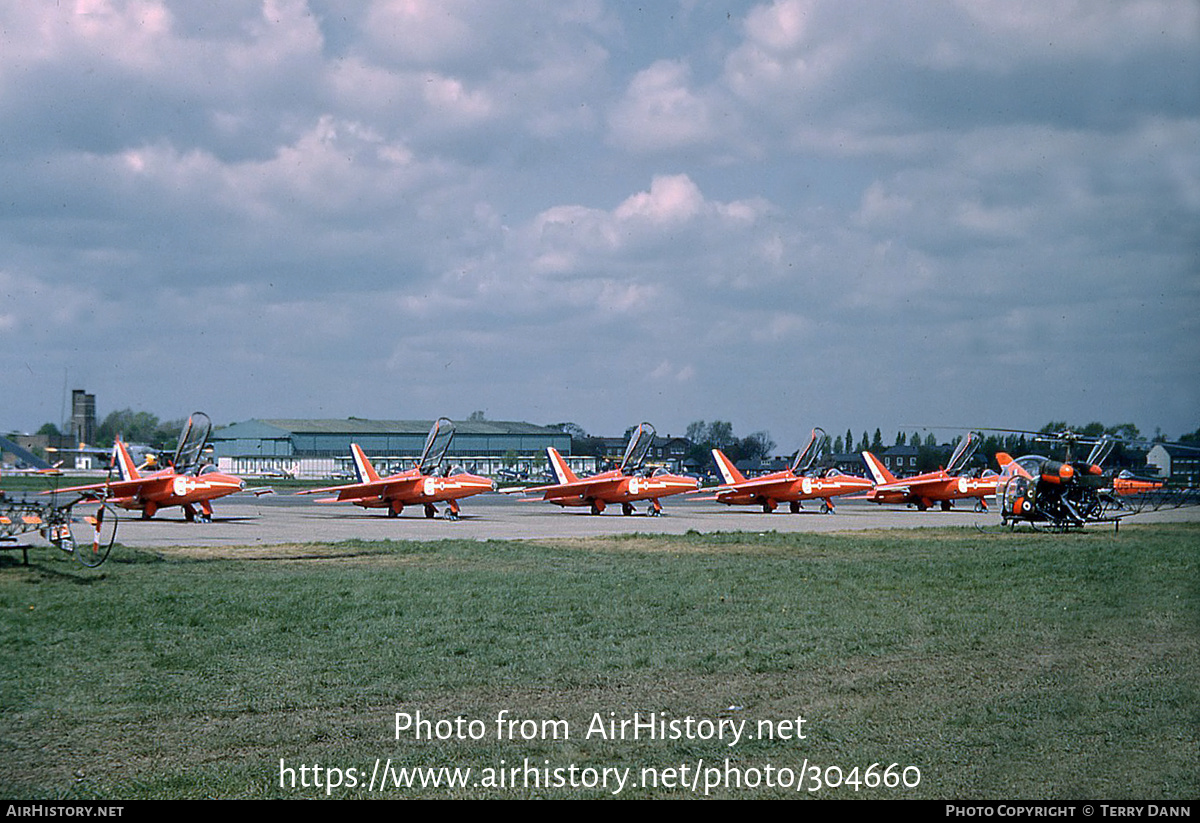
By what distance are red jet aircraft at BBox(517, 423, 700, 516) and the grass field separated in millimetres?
22183

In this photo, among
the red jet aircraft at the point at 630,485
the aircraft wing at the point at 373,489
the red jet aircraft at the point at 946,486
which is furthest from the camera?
the red jet aircraft at the point at 946,486

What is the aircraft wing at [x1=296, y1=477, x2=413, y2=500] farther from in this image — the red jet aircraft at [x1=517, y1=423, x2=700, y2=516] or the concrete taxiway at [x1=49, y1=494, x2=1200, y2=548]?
the red jet aircraft at [x1=517, y1=423, x2=700, y2=516]

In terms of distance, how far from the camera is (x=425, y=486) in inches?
1326

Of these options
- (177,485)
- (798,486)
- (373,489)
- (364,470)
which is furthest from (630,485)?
(177,485)

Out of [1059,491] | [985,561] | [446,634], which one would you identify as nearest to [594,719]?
[446,634]

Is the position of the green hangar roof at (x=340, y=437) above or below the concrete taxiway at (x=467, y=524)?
above

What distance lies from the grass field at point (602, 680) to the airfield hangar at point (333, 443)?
57.2m

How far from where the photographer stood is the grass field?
5.40 metres

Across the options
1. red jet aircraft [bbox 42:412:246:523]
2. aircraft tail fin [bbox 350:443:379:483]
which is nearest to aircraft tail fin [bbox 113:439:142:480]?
red jet aircraft [bbox 42:412:246:523]

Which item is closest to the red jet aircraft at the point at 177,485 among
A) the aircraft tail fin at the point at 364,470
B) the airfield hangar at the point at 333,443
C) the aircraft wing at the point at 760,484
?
the aircraft tail fin at the point at 364,470

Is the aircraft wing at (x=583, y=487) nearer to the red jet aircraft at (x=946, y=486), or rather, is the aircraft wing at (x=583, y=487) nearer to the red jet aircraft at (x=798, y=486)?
the red jet aircraft at (x=798, y=486)

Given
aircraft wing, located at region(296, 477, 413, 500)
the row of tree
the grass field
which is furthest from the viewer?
aircraft wing, located at region(296, 477, 413, 500)

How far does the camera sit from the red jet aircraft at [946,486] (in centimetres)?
4053

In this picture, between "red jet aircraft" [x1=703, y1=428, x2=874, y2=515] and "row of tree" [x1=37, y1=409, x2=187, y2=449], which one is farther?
"red jet aircraft" [x1=703, y1=428, x2=874, y2=515]
